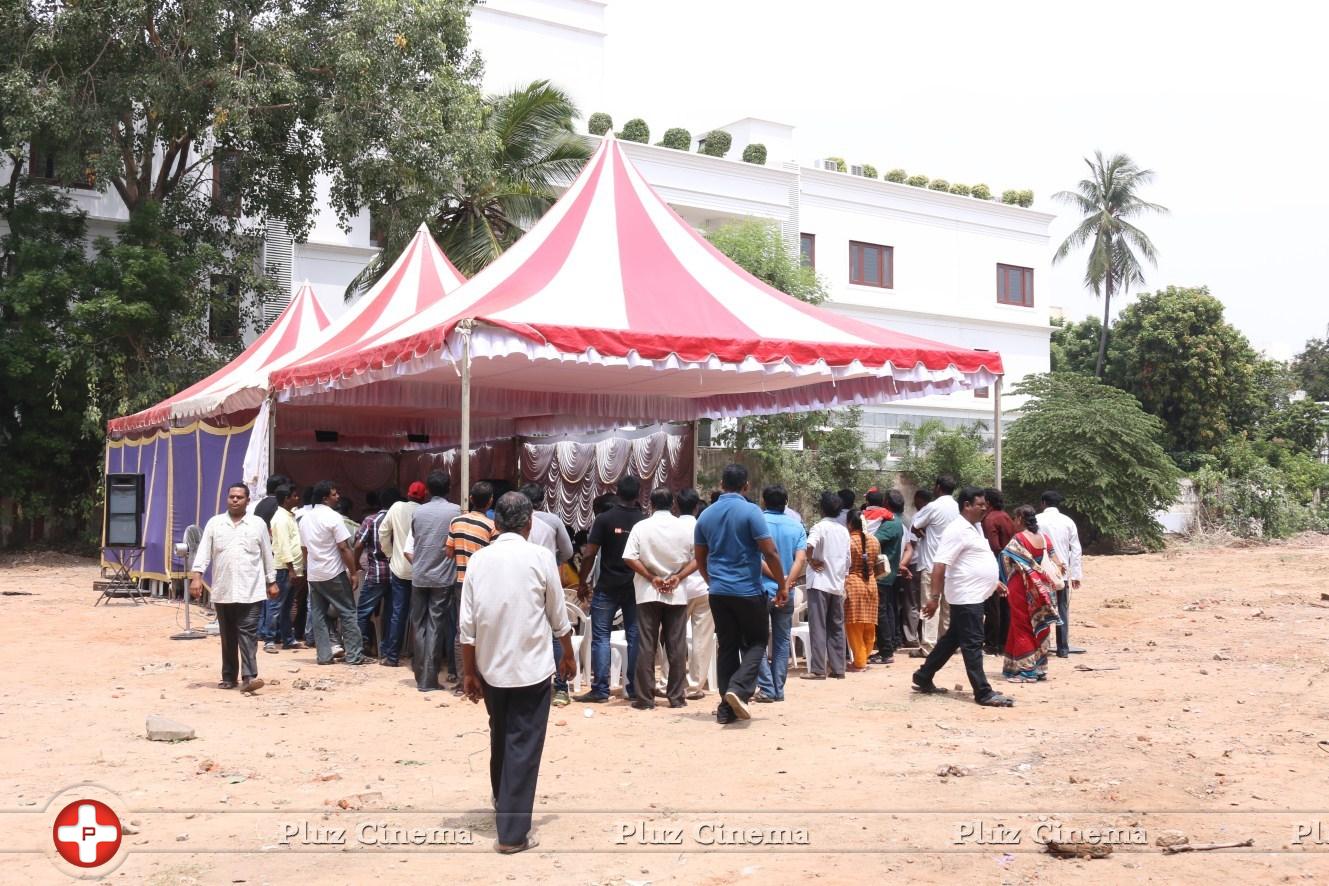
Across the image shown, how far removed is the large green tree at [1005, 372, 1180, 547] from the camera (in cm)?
2309

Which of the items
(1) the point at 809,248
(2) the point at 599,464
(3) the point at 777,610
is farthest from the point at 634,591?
(1) the point at 809,248

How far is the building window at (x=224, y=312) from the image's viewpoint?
21.6 meters

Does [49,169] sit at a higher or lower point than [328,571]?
higher

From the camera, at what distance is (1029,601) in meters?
8.84

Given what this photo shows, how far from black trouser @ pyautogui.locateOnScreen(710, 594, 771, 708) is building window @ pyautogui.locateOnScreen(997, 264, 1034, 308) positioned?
28.2m

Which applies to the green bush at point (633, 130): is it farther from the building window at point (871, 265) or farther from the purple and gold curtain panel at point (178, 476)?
the purple and gold curtain panel at point (178, 476)

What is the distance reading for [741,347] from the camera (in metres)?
9.45

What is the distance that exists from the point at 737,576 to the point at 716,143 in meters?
23.1

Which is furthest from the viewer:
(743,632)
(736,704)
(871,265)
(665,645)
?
(871,265)

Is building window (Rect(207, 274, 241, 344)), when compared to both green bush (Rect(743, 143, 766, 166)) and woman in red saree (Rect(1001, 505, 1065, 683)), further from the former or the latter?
woman in red saree (Rect(1001, 505, 1065, 683))

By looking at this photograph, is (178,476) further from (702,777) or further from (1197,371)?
(1197,371)

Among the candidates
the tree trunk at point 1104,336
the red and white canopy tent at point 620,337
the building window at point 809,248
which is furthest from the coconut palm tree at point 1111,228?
the red and white canopy tent at point 620,337

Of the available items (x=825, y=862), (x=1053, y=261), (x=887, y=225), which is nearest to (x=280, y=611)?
(x=825, y=862)

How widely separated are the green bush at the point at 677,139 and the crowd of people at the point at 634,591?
18852 mm
